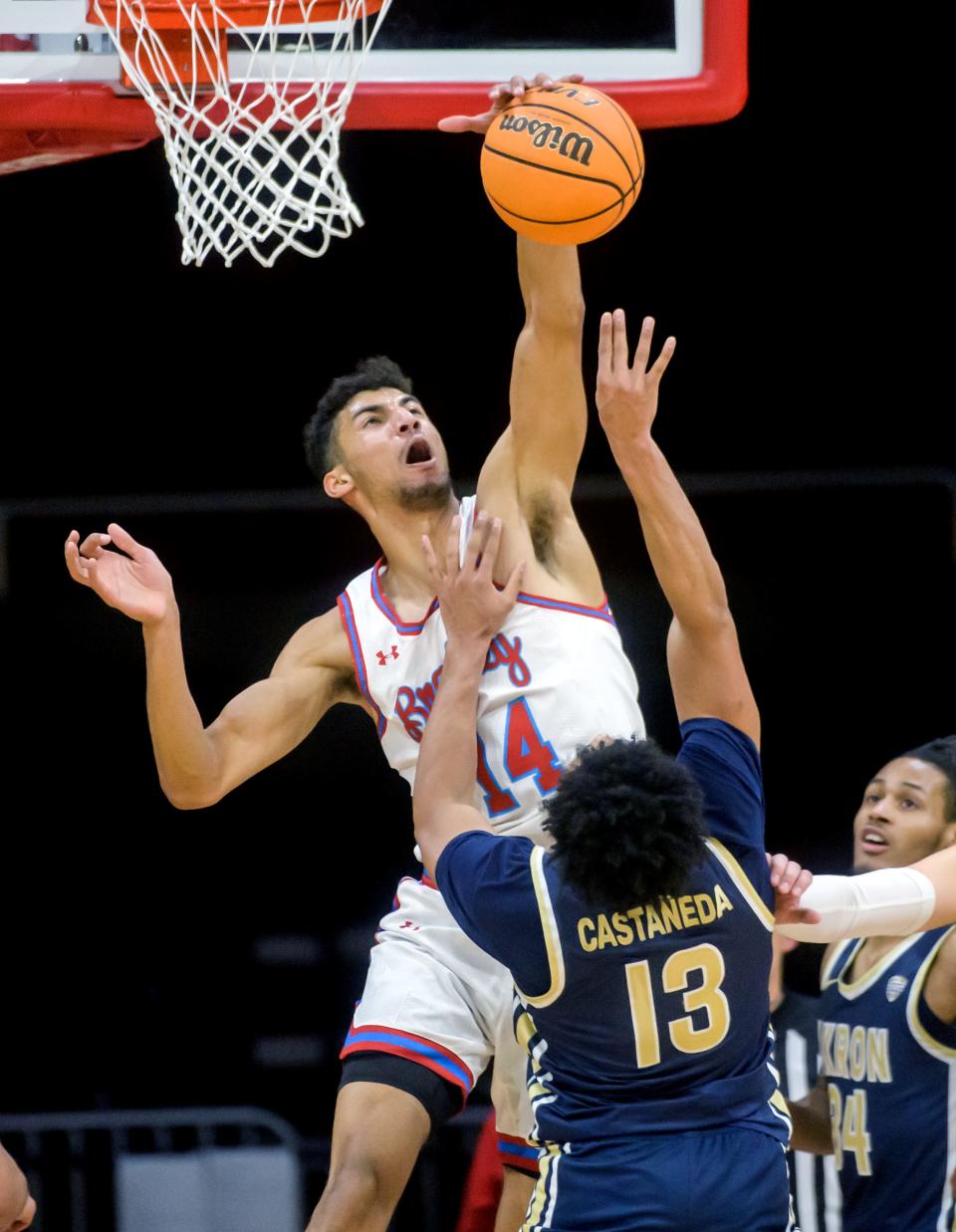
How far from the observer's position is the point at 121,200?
8219 millimetres

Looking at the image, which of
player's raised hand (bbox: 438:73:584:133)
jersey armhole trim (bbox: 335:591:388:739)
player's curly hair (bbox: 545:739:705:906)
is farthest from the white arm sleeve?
player's raised hand (bbox: 438:73:584:133)

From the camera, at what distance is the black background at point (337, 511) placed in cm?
823

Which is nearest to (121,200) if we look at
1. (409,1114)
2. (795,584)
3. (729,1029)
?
(795,584)

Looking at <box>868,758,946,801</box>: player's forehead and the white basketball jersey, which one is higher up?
the white basketball jersey

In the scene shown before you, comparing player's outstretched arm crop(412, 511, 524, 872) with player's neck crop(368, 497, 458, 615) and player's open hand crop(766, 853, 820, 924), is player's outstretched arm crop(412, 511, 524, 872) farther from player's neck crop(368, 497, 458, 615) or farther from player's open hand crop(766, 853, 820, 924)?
player's open hand crop(766, 853, 820, 924)

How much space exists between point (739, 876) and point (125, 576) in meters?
1.55

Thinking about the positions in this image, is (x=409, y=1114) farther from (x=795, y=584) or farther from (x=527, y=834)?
(x=795, y=584)

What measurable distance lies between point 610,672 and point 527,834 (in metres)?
0.41

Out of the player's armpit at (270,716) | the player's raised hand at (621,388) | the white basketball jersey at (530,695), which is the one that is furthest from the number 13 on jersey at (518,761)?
the player's raised hand at (621,388)

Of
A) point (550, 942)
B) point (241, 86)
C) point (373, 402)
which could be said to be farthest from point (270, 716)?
point (241, 86)

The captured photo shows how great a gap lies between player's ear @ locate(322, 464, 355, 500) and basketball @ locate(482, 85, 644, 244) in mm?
815

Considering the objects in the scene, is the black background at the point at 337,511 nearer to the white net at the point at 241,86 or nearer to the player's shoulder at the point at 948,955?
the white net at the point at 241,86

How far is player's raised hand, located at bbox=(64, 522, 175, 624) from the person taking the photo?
3928 mm

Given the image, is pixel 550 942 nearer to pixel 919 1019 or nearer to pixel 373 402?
pixel 919 1019
